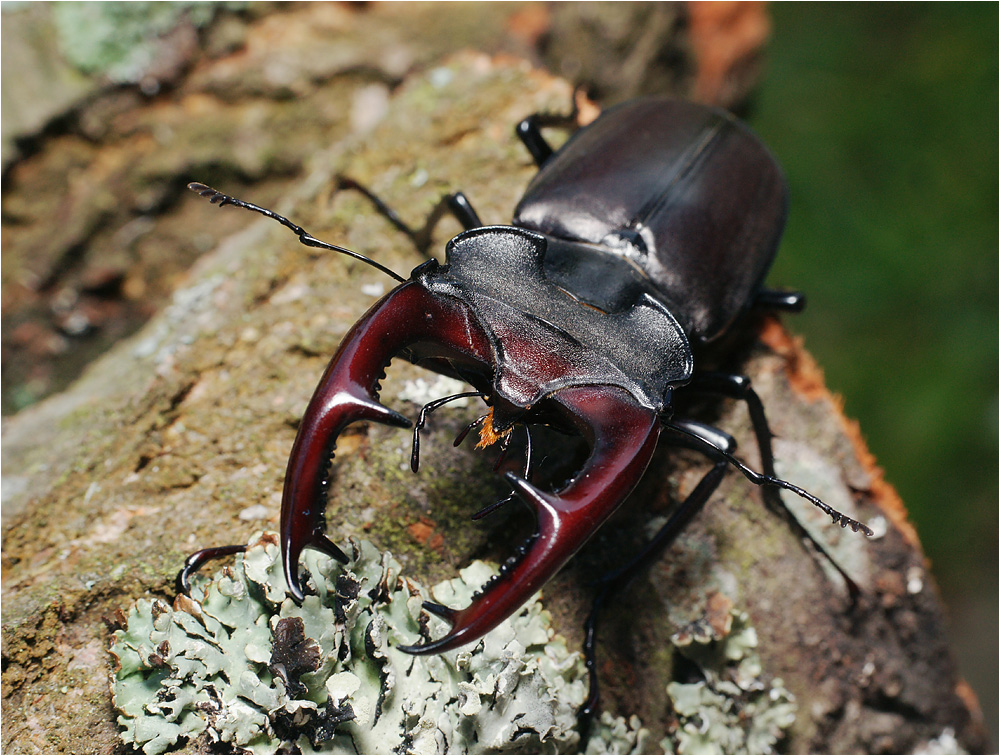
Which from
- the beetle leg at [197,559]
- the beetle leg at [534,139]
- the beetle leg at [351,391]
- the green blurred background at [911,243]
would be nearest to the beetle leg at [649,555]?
the beetle leg at [351,391]

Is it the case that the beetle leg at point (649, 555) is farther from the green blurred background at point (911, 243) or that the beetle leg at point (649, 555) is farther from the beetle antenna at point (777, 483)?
the green blurred background at point (911, 243)

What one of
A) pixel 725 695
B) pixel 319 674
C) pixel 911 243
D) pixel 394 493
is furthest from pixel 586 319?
pixel 911 243

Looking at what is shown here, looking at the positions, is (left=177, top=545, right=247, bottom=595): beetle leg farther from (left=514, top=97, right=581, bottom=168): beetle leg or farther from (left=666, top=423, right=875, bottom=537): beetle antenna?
(left=514, top=97, right=581, bottom=168): beetle leg

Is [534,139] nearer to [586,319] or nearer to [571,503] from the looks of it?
[586,319]

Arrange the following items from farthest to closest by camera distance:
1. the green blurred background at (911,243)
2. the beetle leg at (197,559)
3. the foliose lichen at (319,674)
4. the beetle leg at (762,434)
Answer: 1. the green blurred background at (911,243)
2. the beetle leg at (762,434)
3. the beetle leg at (197,559)
4. the foliose lichen at (319,674)

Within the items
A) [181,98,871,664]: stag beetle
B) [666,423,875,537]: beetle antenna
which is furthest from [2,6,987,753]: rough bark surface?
[666,423,875,537]: beetle antenna

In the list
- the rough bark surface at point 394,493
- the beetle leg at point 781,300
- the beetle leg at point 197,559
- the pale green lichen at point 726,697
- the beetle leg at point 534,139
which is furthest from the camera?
the beetle leg at point 534,139

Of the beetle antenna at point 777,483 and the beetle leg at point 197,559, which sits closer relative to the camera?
the beetle antenna at point 777,483

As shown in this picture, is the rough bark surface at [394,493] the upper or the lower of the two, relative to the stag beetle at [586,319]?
lower
